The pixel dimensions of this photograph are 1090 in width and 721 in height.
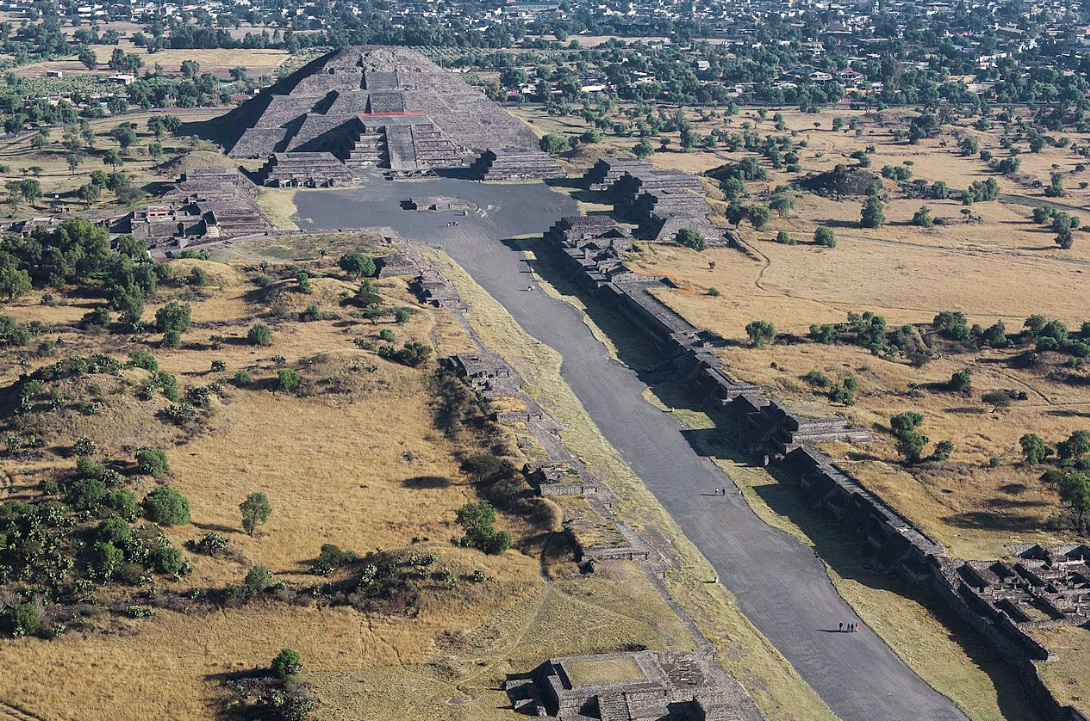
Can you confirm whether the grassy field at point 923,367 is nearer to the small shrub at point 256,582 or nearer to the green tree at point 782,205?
the green tree at point 782,205

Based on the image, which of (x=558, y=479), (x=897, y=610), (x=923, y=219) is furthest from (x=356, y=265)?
(x=923, y=219)

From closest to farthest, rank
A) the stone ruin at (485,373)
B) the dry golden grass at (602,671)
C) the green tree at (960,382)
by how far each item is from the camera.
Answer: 1. the dry golden grass at (602,671)
2. the stone ruin at (485,373)
3. the green tree at (960,382)

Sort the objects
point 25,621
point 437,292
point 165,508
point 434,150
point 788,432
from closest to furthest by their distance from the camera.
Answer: point 25,621 → point 165,508 → point 788,432 → point 437,292 → point 434,150

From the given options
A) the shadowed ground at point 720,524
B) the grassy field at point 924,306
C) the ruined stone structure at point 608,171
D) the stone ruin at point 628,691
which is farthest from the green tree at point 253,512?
the ruined stone structure at point 608,171

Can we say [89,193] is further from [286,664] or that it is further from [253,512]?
[286,664]

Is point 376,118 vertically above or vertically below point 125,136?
above

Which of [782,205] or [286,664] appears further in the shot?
[782,205]

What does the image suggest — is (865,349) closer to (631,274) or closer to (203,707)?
(631,274)
